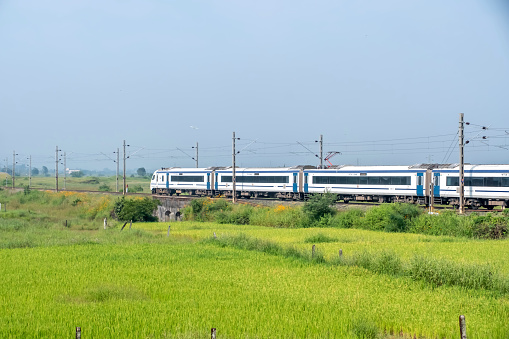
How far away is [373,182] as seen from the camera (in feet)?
144

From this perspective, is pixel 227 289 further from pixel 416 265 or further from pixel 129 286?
pixel 416 265

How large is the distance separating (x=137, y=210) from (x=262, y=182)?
41.0 ft

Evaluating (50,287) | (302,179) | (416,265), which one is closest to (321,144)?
(302,179)

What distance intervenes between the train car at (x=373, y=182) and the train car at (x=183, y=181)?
13.2 meters

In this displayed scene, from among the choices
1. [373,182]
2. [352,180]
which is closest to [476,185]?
[373,182]

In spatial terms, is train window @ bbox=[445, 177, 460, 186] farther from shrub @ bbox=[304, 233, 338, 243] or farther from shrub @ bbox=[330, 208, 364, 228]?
shrub @ bbox=[304, 233, 338, 243]

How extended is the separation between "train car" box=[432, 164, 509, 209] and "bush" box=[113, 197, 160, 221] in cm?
2248

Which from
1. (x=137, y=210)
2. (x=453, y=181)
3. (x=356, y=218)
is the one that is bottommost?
(x=137, y=210)

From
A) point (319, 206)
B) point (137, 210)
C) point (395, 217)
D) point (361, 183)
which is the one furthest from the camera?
point (137, 210)

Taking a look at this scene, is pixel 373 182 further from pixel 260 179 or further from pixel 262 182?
pixel 260 179

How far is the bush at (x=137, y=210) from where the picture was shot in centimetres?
4675

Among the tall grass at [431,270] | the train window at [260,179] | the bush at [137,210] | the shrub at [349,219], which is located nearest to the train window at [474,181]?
the shrub at [349,219]

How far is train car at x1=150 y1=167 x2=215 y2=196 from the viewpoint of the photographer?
5875cm

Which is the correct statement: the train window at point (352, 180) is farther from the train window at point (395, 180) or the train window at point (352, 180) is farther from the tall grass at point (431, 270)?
the tall grass at point (431, 270)
